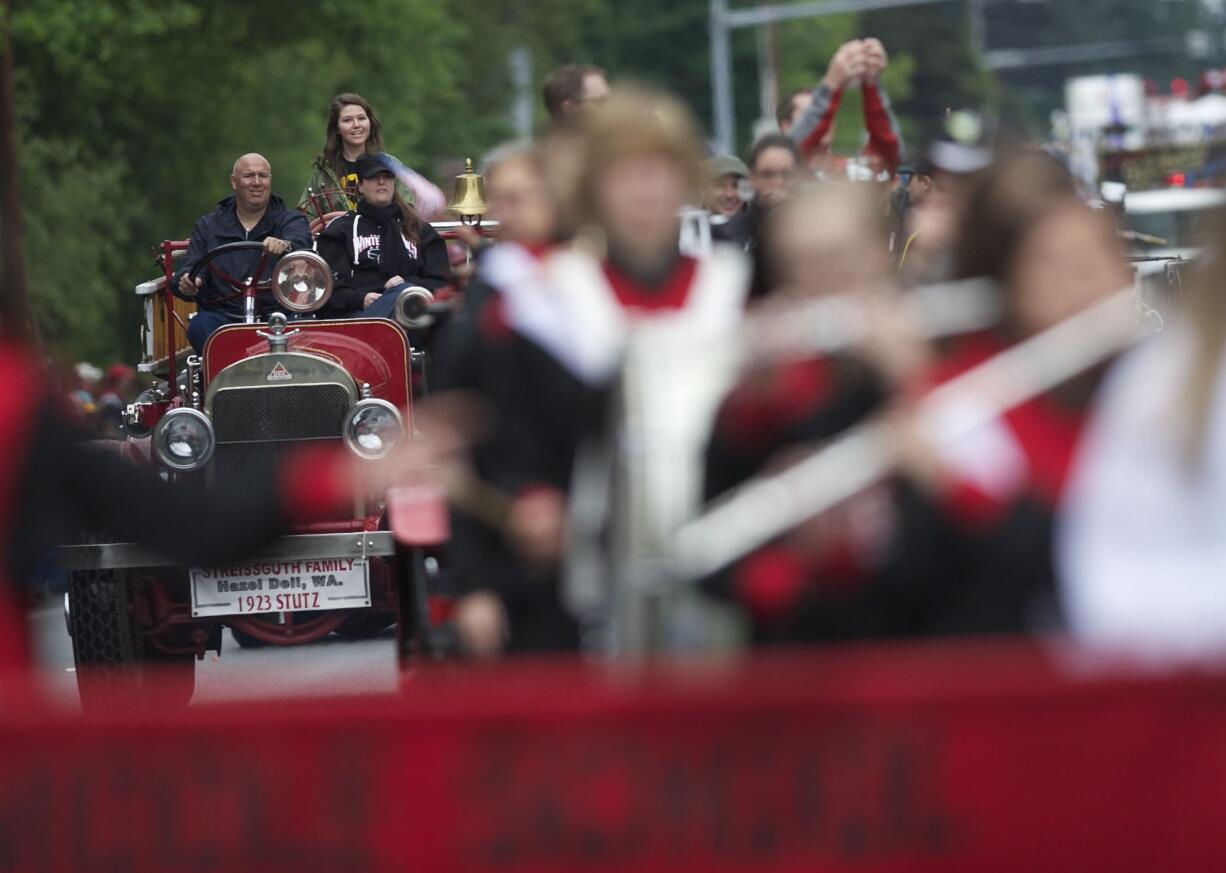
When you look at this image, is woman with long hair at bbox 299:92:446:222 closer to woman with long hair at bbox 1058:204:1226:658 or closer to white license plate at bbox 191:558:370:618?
white license plate at bbox 191:558:370:618

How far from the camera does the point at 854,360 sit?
4816 mm

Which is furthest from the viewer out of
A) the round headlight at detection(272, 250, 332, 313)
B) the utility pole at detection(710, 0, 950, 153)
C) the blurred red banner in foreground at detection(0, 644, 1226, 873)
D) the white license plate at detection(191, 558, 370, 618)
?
the utility pole at detection(710, 0, 950, 153)

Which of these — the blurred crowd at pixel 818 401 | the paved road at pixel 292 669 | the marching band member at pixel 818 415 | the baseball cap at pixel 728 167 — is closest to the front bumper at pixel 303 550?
the paved road at pixel 292 669

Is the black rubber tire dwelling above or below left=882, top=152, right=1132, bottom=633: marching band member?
below

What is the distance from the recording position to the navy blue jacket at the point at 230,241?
43.4 feet

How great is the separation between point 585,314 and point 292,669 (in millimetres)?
9210

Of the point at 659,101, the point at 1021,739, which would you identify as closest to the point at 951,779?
the point at 1021,739

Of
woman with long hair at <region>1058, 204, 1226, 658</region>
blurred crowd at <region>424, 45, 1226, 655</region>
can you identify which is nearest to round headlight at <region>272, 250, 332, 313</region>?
blurred crowd at <region>424, 45, 1226, 655</region>

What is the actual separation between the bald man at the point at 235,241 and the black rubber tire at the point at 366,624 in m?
1.53

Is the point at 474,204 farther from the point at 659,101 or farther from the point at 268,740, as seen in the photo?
the point at 268,740

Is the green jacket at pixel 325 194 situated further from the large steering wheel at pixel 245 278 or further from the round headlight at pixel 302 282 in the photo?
the round headlight at pixel 302 282

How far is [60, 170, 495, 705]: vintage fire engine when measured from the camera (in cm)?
1195

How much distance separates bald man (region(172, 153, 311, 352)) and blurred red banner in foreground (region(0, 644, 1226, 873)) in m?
9.49

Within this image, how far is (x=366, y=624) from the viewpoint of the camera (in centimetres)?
1384
